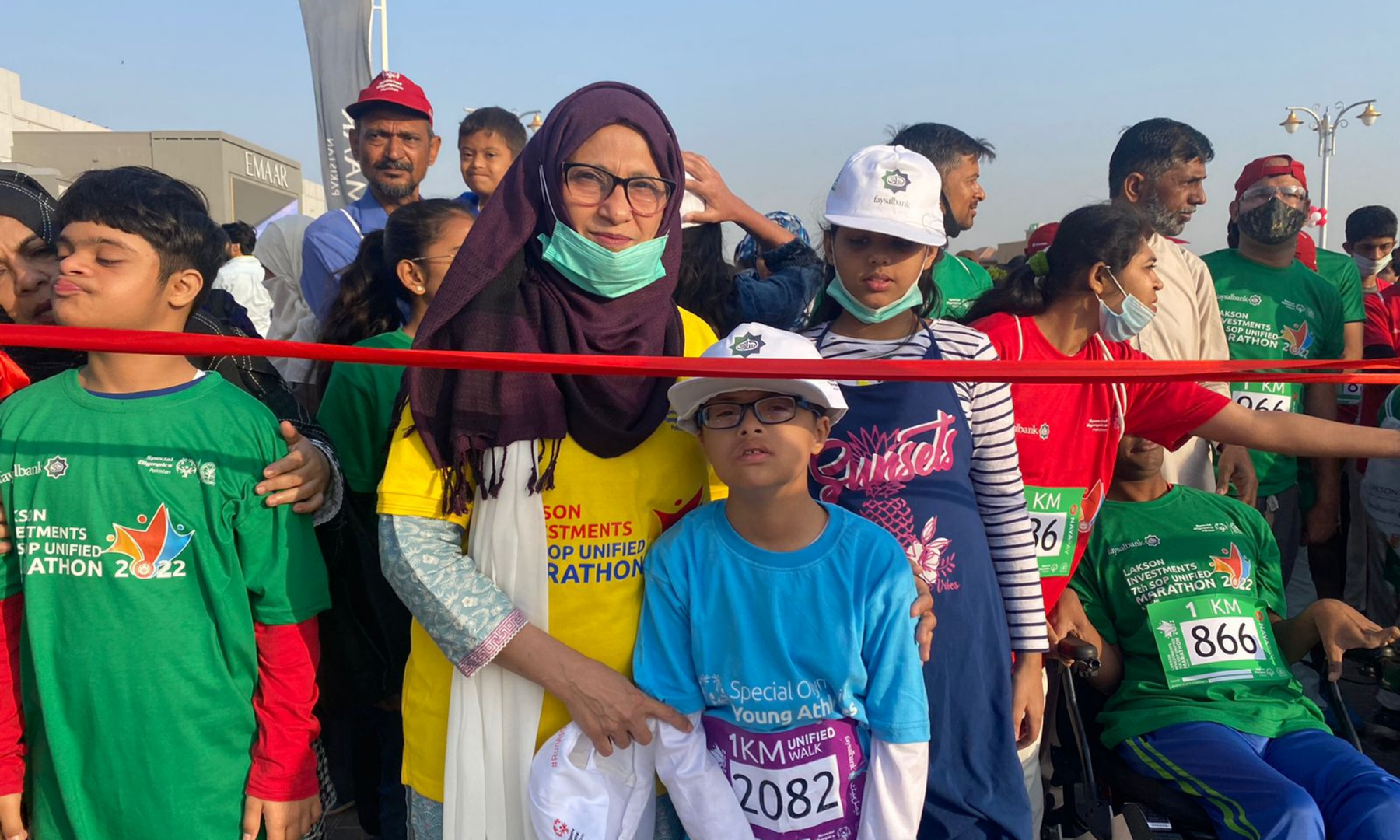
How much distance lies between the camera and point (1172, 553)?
328 centimetres

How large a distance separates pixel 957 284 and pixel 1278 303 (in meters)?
1.50

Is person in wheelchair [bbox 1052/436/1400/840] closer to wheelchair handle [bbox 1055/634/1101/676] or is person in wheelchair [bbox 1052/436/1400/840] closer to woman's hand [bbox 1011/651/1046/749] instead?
wheelchair handle [bbox 1055/634/1101/676]

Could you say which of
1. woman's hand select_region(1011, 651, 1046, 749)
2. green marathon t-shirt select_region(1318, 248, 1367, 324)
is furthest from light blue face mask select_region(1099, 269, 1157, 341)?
green marathon t-shirt select_region(1318, 248, 1367, 324)

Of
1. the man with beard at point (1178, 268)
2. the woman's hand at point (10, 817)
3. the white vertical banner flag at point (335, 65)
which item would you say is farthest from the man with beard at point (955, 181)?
the white vertical banner flag at point (335, 65)

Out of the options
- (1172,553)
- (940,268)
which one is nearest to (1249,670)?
(1172,553)

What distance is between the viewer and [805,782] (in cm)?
190

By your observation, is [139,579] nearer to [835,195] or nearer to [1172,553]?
[835,195]

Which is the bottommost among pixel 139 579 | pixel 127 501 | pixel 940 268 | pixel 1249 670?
pixel 1249 670

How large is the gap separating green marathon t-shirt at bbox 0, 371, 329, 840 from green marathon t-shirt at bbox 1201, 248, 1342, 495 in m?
4.08

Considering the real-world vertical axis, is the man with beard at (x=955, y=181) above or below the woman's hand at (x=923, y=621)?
above

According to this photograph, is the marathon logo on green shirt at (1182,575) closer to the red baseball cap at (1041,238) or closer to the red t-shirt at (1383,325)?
the red baseball cap at (1041,238)

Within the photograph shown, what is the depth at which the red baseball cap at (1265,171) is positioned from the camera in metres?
4.59

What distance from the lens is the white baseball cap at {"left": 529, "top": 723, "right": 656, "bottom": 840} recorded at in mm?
1858

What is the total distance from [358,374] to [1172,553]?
2564 millimetres
